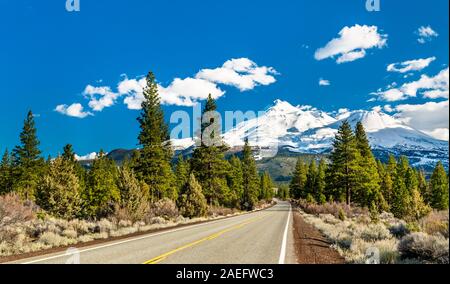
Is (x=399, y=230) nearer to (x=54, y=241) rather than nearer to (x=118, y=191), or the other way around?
(x=54, y=241)

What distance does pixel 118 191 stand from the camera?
33.6 m

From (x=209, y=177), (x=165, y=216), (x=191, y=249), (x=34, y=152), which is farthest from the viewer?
(x=34, y=152)

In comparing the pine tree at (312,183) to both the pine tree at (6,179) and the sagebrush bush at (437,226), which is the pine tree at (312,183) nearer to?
the pine tree at (6,179)

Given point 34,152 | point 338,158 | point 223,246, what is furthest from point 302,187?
point 223,246

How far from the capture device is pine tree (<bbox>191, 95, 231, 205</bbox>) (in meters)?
48.7

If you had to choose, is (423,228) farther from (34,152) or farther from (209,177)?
(34,152)

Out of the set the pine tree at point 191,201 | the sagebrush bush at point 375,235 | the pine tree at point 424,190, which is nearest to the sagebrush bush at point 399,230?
the sagebrush bush at point 375,235

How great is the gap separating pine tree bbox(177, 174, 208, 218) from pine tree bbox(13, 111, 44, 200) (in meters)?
37.4

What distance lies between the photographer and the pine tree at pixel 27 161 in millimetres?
60156

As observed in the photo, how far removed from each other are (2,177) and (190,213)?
49019 mm

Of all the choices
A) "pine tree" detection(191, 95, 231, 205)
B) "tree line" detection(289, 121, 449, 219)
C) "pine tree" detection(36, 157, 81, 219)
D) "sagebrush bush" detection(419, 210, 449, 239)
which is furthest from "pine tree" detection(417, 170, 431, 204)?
"sagebrush bush" detection(419, 210, 449, 239)

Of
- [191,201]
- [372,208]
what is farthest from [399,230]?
[372,208]

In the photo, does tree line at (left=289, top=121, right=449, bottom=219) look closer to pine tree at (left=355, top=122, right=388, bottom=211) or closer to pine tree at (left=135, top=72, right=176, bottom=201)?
pine tree at (left=355, top=122, right=388, bottom=211)

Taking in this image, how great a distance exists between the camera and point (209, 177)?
49000mm
